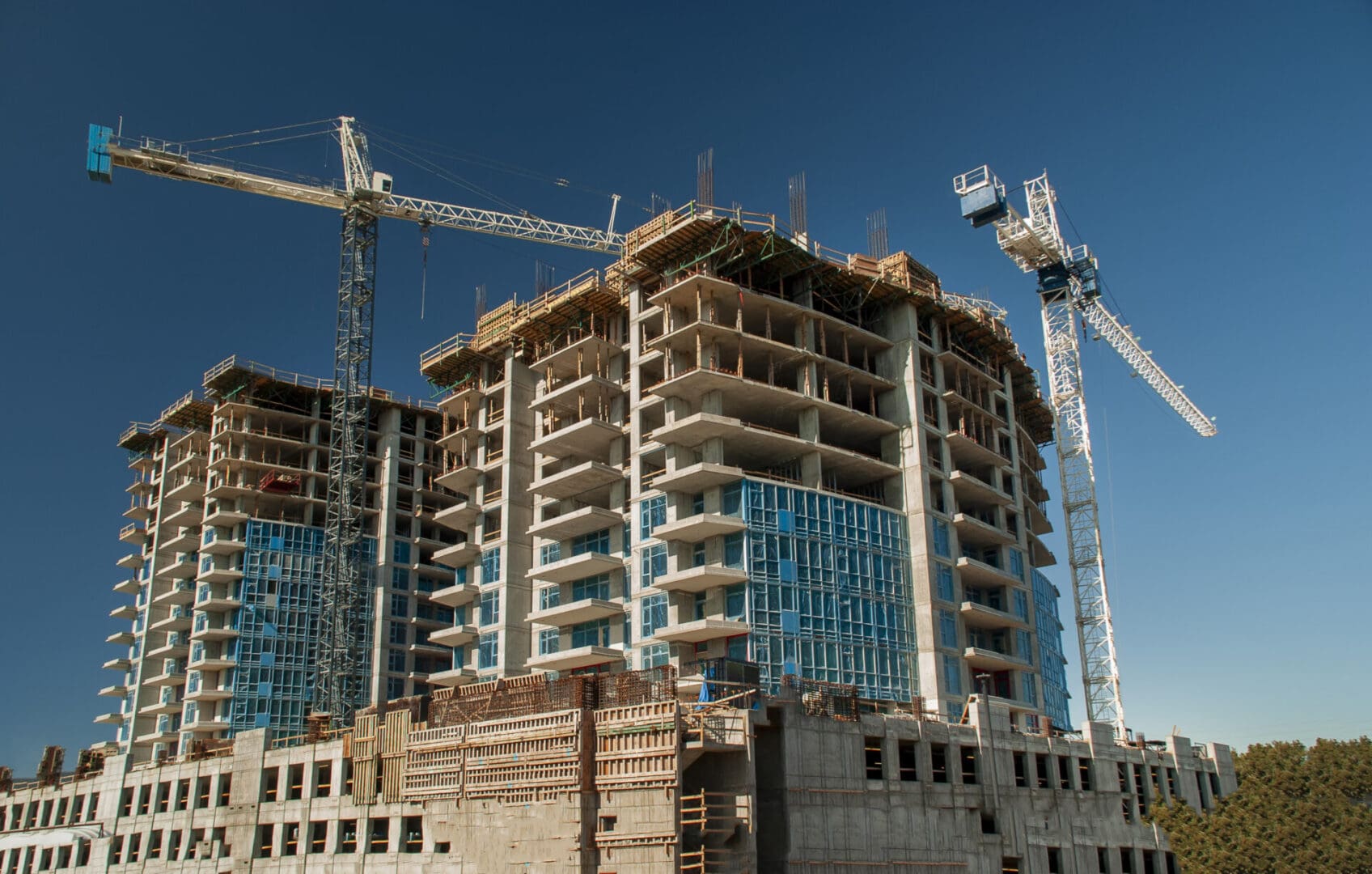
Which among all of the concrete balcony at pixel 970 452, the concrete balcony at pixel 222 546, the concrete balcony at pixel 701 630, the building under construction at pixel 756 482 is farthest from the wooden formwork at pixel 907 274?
the concrete balcony at pixel 222 546

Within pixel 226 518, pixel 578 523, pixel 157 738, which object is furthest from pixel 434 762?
pixel 157 738

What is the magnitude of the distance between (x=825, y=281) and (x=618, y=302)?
15.8 metres

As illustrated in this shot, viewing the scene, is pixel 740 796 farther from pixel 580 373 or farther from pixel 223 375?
pixel 223 375

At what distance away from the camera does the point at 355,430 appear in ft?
326

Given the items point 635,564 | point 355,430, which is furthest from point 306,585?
point 635,564

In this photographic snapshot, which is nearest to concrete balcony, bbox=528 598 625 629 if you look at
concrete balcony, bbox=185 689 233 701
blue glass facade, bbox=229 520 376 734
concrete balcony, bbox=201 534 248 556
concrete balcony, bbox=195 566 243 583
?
blue glass facade, bbox=229 520 376 734

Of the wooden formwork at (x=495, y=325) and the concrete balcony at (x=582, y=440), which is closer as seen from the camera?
the concrete balcony at (x=582, y=440)

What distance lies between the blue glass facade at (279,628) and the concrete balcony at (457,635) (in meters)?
12.5

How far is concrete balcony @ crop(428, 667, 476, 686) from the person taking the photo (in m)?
87.8

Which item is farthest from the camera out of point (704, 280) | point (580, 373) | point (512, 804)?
point (580, 373)

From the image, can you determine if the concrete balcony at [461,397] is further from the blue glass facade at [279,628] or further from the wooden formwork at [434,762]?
the wooden formwork at [434,762]

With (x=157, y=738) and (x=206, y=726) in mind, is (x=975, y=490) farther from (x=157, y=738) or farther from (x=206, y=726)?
(x=157, y=738)

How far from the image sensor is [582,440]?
267 feet

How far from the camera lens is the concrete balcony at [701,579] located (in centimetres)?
6725
